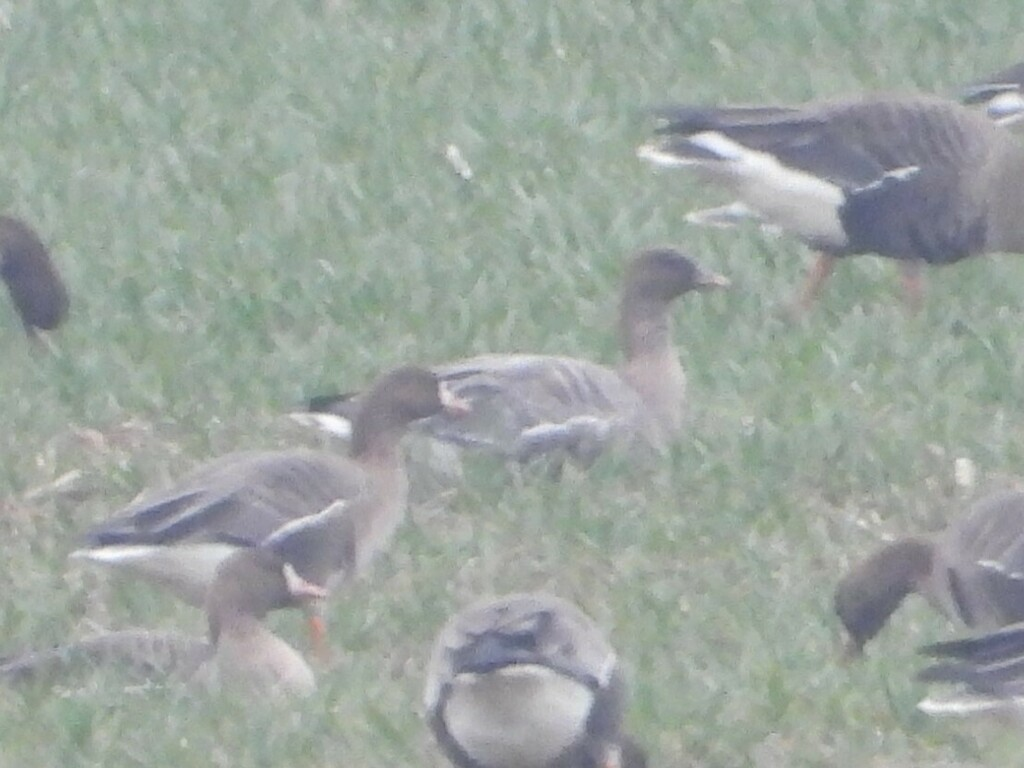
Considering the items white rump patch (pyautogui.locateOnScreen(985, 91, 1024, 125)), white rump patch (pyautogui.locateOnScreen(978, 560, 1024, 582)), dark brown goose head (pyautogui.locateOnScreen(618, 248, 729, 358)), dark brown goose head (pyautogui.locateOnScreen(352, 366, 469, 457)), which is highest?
dark brown goose head (pyautogui.locateOnScreen(352, 366, 469, 457))

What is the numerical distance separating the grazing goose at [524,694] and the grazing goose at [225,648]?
74 centimetres

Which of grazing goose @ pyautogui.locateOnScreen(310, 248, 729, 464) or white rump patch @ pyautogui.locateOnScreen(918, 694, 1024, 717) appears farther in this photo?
grazing goose @ pyautogui.locateOnScreen(310, 248, 729, 464)

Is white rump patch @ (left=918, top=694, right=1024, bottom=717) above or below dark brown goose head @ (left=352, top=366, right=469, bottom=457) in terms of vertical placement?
above

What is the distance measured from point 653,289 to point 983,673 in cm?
344

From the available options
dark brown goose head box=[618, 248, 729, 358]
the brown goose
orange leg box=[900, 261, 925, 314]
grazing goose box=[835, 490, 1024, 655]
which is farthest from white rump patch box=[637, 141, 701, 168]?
the brown goose

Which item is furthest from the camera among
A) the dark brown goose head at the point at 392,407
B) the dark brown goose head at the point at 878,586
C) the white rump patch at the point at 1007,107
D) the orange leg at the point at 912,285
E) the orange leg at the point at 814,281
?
the white rump patch at the point at 1007,107

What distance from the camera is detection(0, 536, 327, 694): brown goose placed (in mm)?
7320

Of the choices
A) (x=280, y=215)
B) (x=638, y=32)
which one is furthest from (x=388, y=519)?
(x=638, y=32)

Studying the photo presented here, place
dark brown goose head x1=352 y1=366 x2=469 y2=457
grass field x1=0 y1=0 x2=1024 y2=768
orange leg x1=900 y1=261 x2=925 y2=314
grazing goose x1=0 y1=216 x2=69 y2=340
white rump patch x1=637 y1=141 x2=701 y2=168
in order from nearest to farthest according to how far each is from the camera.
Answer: grass field x1=0 y1=0 x2=1024 y2=768
dark brown goose head x1=352 y1=366 x2=469 y2=457
grazing goose x1=0 y1=216 x2=69 y2=340
orange leg x1=900 y1=261 x2=925 y2=314
white rump patch x1=637 y1=141 x2=701 y2=168

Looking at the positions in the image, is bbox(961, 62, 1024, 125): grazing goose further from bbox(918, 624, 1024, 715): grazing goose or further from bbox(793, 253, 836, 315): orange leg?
bbox(918, 624, 1024, 715): grazing goose

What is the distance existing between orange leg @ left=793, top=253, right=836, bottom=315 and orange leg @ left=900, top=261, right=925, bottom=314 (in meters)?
0.26

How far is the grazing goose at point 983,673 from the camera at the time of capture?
6465mm

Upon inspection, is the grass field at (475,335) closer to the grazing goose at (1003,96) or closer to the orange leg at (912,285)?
the orange leg at (912,285)

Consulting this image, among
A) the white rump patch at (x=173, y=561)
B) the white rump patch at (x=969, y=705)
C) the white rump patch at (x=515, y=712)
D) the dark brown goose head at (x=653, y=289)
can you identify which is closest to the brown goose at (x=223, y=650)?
the white rump patch at (x=173, y=561)
